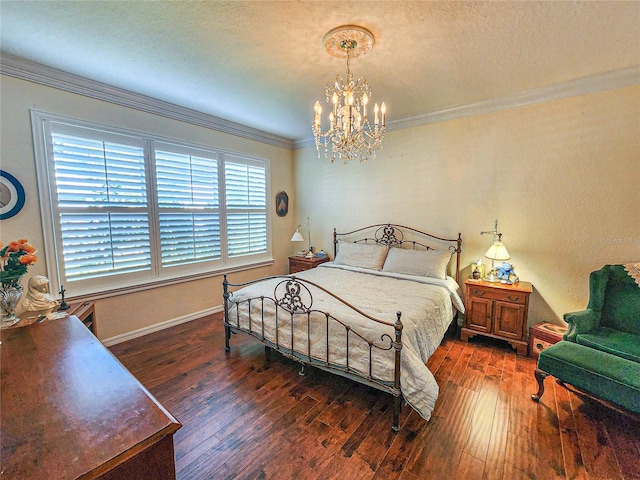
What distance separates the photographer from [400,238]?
13.1ft

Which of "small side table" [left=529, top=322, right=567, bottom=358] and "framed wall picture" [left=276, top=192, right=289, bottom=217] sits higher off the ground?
"framed wall picture" [left=276, top=192, right=289, bottom=217]

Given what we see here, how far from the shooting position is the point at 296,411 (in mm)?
2066

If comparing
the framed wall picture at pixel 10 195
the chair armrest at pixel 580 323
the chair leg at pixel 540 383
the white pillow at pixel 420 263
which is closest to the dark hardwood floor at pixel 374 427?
the chair leg at pixel 540 383

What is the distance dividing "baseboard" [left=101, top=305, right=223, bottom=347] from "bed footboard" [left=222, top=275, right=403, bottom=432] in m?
1.12

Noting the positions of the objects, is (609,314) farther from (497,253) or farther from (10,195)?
(10,195)

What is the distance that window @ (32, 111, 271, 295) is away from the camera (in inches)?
105

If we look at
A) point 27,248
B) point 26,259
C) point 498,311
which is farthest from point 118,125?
point 498,311

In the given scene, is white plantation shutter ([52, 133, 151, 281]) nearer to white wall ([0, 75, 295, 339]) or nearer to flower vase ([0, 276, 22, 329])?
white wall ([0, 75, 295, 339])

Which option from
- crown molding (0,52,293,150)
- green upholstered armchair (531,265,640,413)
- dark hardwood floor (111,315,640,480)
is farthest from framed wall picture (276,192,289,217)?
green upholstered armchair (531,265,640,413)

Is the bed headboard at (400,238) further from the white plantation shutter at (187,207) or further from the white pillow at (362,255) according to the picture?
the white plantation shutter at (187,207)

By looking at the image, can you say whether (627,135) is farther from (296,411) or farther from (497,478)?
(296,411)

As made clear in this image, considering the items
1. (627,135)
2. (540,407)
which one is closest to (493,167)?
(627,135)

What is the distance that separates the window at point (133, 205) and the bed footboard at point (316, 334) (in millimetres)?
1265

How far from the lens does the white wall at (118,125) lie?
2414mm
